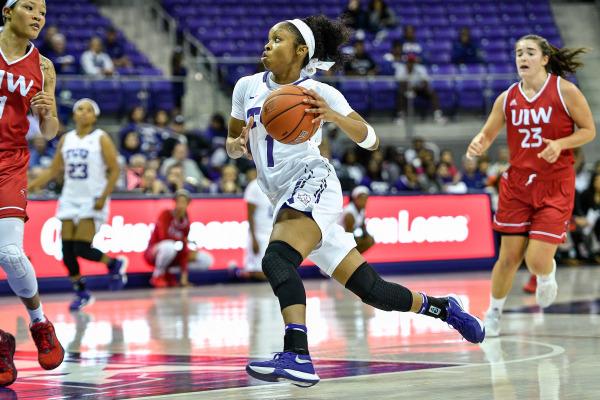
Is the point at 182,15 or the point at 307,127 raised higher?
the point at 182,15

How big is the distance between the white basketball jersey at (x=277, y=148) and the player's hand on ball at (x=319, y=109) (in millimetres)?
197

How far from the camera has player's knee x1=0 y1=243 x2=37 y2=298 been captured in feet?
21.9

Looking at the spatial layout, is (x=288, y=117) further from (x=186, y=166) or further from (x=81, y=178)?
(x=186, y=166)

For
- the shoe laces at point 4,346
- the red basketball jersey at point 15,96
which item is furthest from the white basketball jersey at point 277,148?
the shoe laces at point 4,346

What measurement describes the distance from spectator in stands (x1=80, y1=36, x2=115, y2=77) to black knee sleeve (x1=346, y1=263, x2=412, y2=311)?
42.7 feet

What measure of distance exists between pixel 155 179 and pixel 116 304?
3.58m

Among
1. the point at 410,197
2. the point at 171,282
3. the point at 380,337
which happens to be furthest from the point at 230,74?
the point at 380,337

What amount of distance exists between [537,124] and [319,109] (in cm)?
322

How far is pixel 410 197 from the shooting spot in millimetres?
17391

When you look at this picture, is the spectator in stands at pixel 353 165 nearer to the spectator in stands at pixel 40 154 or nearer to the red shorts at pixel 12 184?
the spectator in stands at pixel 40 154

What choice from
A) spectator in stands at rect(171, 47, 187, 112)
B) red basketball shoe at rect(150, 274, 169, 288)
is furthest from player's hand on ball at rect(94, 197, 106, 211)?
spectator in stands at rect(171, 47, 187, 112)

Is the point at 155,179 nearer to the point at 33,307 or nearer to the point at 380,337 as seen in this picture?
the point at 380,337

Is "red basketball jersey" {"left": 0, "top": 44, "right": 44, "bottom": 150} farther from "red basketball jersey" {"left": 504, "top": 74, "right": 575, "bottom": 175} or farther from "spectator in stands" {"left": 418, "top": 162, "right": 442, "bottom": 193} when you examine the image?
"spectator in stands" {"left": 418, "top": 162, "right": 442, "bottom": 193}

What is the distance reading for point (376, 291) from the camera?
6.52 m
